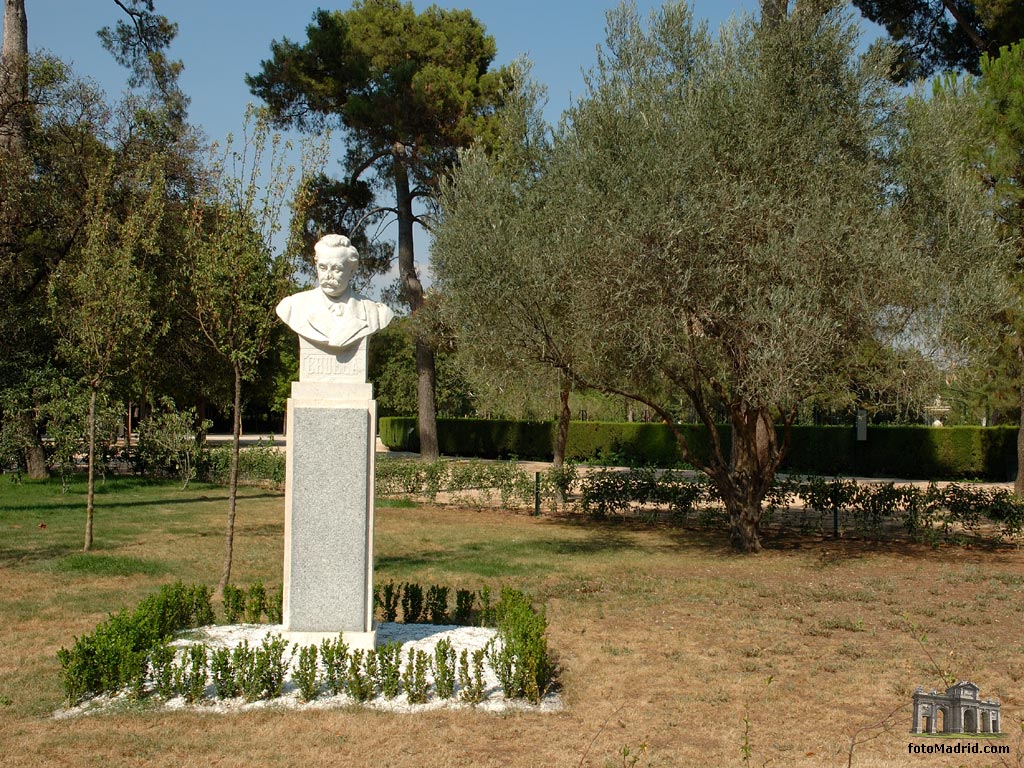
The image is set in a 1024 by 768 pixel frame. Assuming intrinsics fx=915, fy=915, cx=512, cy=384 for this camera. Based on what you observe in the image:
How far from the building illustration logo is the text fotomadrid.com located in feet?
0.42

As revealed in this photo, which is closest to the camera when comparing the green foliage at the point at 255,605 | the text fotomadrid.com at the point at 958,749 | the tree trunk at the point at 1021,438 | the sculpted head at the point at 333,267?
the text fotomadrid.com at the point at 958,749

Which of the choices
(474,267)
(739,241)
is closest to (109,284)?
(474,267)

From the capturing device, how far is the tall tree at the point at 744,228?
9.18 meters

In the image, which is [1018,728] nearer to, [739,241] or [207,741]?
[207,741]

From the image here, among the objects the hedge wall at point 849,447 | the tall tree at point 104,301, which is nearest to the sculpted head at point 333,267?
the tall tree at point 104,301

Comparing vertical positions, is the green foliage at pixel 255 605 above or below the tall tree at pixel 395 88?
below

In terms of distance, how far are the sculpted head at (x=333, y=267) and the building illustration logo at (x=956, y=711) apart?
14.1ft

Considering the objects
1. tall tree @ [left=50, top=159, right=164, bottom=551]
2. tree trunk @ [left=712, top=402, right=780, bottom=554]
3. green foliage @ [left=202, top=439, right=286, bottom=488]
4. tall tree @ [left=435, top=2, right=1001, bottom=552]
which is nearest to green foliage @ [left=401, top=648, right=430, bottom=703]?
tall tree @ [left=435, top=2, right=1001, bottom=552]

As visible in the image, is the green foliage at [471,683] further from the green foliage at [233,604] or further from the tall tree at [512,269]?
the tall tree at [512,269]

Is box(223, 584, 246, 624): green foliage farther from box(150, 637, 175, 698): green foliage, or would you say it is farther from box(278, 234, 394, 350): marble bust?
box(278, 234, 394, 350): marble bust

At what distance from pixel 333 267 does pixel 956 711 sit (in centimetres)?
463

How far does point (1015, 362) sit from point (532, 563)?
37.4 ft

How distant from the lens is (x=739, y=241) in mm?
9422

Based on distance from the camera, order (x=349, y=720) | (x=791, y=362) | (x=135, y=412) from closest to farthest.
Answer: (x=349, y=720) < (x=791, y=362) < (x=135, y=412)
